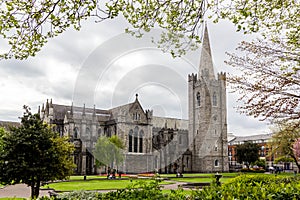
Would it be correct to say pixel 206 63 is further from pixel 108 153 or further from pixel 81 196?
pixel 81 196

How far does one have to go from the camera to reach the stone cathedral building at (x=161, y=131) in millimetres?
56938

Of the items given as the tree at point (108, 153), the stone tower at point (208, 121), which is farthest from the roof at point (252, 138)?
the tree at point (108, 153)

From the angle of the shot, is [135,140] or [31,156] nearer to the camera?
[31,156]

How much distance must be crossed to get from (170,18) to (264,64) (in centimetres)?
322

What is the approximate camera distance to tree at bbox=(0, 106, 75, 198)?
45.5 ft

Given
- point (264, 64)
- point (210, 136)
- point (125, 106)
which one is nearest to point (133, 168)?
point (125, 106)

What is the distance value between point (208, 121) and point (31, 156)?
169 ft

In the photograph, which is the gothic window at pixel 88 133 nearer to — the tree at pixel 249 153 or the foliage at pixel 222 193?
the tree at pixel 249 153

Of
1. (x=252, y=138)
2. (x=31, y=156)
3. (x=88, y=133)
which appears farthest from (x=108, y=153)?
(x=252, y=138)

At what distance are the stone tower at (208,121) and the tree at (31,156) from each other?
49.7 meters

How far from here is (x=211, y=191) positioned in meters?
6.42

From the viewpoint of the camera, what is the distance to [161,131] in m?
66.4

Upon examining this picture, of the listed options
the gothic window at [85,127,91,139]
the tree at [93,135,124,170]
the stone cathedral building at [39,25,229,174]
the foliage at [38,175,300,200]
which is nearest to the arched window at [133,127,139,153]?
the stone cathedral building at [39,25,229,174]

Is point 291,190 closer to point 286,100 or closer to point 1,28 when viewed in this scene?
point 286,100
